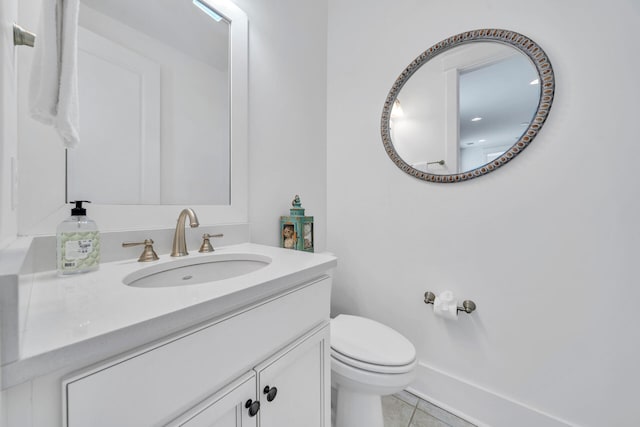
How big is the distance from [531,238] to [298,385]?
110 centimetres

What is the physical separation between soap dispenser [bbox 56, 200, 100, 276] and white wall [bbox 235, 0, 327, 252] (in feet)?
1.90

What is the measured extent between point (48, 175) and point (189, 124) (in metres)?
0.44

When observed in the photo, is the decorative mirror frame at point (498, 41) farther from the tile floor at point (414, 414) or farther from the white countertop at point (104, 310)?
the tile floor at point (414, 414)

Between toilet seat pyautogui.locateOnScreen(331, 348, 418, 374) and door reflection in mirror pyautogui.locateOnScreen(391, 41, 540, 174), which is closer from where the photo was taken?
toilet seat pyautogui.locateOnScreen(331, 348, 418, 374)

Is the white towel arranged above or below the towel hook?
below

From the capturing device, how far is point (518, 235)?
41.0 inches

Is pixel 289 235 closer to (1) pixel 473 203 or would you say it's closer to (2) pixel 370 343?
(2) pixel 370 343

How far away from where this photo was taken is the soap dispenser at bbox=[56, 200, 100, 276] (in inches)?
22.0

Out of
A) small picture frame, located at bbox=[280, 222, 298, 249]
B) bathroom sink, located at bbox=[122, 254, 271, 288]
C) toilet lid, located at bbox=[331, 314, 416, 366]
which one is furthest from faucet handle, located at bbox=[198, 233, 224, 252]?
toilet lid, located at bbox=[331, 314, 416, 366]

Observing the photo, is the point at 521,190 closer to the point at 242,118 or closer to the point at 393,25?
the point at 393,25

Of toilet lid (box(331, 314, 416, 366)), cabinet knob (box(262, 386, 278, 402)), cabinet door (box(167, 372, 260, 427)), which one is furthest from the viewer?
toilet lid (box(331, 314, 416, 366))

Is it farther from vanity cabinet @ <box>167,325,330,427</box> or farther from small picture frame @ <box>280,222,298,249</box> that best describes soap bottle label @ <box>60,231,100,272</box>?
small picture frame @ <box>280,222,298,249</box>

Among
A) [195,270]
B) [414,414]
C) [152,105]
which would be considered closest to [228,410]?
[195,270]

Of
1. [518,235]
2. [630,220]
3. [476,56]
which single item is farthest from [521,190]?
[476,56]
